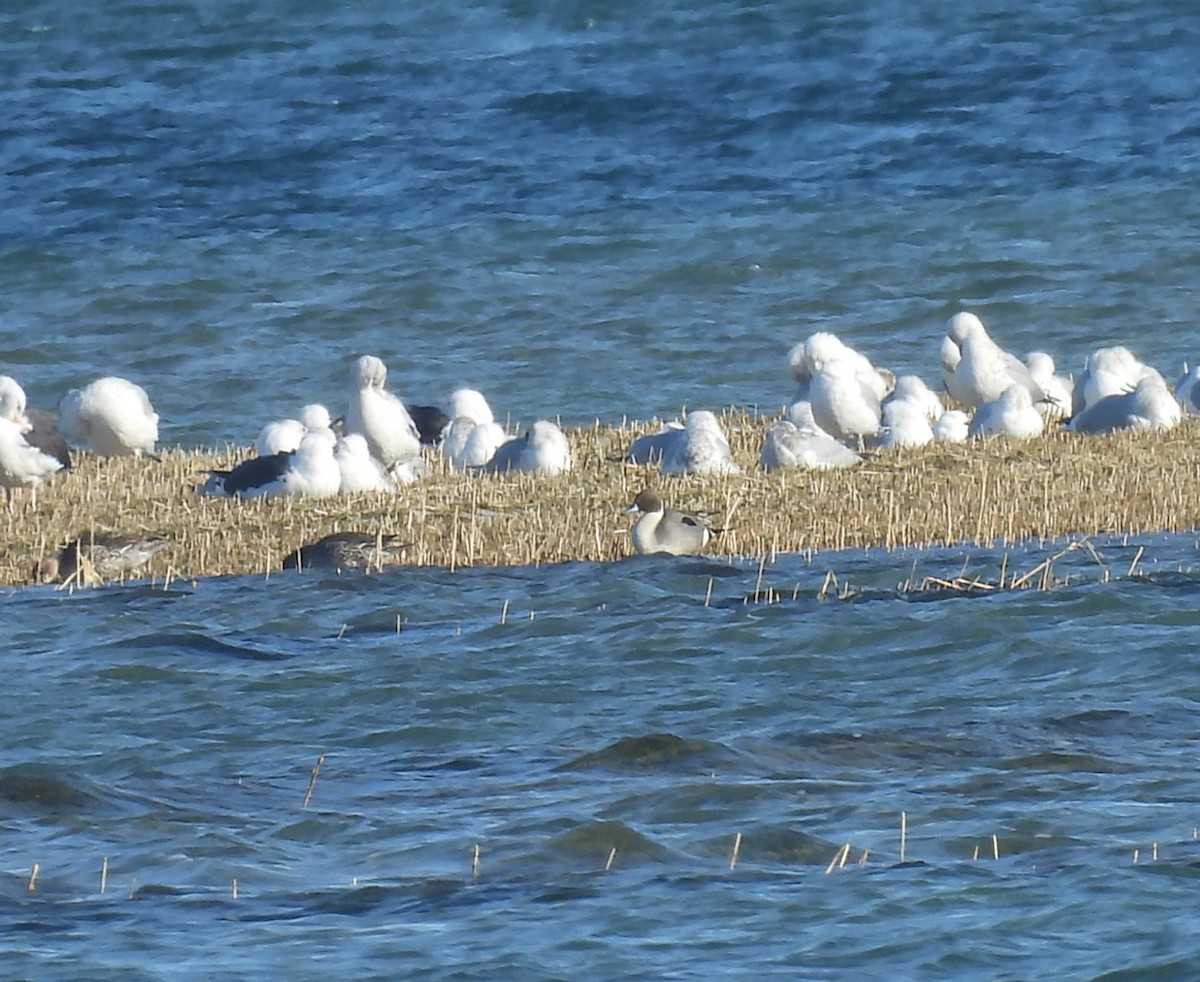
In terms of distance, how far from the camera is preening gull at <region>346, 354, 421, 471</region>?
15.3m

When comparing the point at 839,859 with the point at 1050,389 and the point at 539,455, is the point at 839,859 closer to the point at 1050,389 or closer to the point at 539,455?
the point at 539,455

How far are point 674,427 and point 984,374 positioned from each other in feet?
10.5

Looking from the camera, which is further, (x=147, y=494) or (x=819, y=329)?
(x=819, y=329)

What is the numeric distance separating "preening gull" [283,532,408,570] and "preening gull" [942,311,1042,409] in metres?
6.81

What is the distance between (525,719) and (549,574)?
8.22 ft

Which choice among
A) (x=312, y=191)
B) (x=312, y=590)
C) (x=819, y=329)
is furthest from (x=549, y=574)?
(x=312, y=191)

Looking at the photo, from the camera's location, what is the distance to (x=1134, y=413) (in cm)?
1538

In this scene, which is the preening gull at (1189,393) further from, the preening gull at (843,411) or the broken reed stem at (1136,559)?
the broken reed stem at (1136,559)

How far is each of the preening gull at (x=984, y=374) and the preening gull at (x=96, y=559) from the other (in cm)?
734

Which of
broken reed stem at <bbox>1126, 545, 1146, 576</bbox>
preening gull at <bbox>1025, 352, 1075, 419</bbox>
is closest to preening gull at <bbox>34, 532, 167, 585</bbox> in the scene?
broken reed stem at <bbox>1126, 545, 1146, 576</bbox>

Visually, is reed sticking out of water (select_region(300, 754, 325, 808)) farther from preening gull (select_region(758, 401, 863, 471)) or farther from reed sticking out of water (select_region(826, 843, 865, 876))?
preening gull (select_region(758, 401, 863, 471))

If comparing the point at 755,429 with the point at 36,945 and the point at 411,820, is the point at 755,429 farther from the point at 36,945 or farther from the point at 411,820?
the point at 36,945

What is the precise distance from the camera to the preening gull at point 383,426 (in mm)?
15336

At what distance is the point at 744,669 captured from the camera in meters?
9.61
